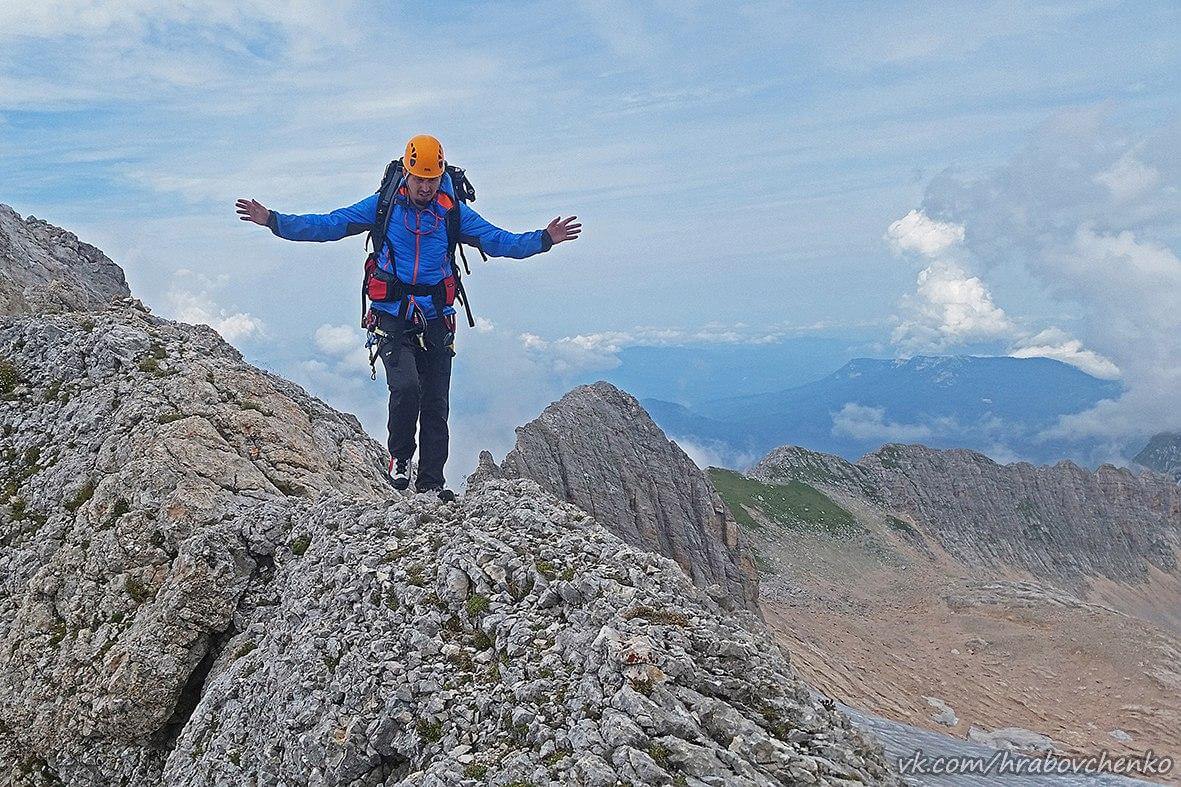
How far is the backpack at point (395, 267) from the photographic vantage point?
14648mm

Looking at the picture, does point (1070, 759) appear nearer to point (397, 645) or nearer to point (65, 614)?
point (397, 645)

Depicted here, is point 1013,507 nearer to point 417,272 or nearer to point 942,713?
point 942,713

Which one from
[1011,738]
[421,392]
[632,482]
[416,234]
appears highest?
[632,482]

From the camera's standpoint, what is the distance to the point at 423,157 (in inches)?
552

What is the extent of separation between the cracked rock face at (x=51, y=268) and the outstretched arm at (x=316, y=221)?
34.4 feet

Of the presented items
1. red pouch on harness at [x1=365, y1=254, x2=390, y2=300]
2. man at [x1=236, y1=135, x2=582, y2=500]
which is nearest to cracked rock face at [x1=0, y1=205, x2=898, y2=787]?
man at [x1=236, y1=135, x2=582, y2=500]

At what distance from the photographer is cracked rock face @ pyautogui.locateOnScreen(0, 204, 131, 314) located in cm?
2295

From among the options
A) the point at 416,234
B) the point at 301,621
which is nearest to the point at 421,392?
the point at 416,234

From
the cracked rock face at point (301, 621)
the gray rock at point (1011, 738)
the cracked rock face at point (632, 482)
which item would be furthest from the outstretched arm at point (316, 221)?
the gray rock at point (1011, 738)

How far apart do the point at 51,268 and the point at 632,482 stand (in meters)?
39.2

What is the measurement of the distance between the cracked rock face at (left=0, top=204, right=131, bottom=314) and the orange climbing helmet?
41.6ft

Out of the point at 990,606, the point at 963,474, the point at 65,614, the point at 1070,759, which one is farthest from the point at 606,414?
the point at 963,474

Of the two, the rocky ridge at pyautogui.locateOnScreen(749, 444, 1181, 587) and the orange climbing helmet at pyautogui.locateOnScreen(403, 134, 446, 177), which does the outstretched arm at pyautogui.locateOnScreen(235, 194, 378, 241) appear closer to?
the orange climbing helmet at pyautogui.locateOnScreen(403, 134, 446, 177)

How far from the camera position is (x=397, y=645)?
30.7 feet
